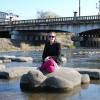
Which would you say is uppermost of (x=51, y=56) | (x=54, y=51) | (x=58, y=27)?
(x=58, y=27)

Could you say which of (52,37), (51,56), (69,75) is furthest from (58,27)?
(52,37)

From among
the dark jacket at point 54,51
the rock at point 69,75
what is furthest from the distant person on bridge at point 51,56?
the rock at point 69,75

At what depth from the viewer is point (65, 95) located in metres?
12.2

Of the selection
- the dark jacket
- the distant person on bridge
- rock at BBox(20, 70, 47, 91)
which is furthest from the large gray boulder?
the dark jacket

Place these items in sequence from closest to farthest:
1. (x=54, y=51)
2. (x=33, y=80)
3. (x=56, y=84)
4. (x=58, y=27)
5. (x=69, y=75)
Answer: (x=56, y=84)
(x=33, y=80)
(x=69, y=75)
(x=54, y=51)
(x=58, y=27)

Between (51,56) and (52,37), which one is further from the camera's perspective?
(51,56)

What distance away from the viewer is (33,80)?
1283 centimetres

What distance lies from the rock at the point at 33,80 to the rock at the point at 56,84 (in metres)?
0.19

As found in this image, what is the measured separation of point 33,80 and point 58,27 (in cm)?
7697

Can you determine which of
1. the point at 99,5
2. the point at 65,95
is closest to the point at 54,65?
the point at 65,95

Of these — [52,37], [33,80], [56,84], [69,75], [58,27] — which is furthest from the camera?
[58,27]

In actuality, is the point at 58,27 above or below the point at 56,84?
above

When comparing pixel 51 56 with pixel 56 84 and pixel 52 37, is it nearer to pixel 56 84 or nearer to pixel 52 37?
pixel 52 37

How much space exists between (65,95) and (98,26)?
72642 millimetres
